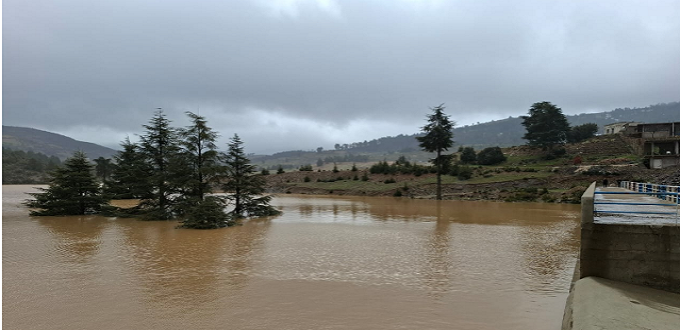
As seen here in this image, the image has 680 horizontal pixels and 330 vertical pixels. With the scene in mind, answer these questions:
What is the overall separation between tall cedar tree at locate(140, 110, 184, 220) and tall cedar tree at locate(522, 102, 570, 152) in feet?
203

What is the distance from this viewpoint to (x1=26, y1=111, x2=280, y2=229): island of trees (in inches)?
912

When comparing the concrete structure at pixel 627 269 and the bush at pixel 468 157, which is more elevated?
the bush at pixel 468 157

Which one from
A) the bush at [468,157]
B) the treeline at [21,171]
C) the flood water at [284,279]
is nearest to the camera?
the flood water at [284,279]

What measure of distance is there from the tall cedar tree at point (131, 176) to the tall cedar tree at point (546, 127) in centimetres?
6262

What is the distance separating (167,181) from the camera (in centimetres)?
2378

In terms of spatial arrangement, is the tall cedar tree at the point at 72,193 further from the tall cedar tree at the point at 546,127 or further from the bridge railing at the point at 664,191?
the tall cedar tree at the point at 546,127

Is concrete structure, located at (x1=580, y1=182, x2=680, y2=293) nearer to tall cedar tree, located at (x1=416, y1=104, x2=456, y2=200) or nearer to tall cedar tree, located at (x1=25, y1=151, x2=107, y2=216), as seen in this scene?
tall cedar tree, located at (x1=25, y1=151, x2=107, y2=216)

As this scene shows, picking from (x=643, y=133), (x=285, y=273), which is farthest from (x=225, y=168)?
(x=643, y=133)

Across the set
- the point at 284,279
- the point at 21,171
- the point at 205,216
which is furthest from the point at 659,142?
the point at 21,171

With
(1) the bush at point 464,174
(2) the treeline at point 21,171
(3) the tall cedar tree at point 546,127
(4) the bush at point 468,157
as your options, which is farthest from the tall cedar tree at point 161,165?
(2) the treeline at point 21,171

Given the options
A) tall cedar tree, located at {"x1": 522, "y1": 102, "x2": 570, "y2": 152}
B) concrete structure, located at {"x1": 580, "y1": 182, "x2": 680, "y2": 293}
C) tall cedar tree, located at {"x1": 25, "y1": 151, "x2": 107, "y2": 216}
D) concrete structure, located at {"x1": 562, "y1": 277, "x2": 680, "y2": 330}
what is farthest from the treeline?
concrete structure, located at {"x1": 562, "y1": 277, "x2": 680, "y2": 330}

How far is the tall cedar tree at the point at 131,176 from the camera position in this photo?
25.0m

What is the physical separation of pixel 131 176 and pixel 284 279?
20145 millimetres

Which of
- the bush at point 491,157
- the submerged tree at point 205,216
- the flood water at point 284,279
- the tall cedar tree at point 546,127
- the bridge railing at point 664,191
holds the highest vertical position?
the tall cedar tree at point 546,127
